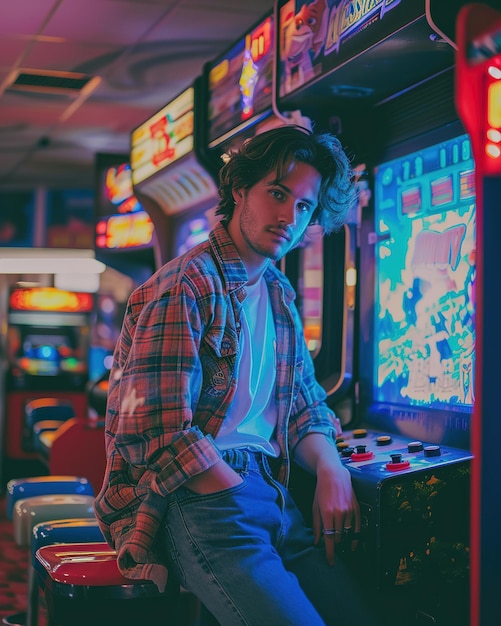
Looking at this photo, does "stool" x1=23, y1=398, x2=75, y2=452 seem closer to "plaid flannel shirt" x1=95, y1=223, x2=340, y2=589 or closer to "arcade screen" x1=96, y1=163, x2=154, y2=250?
"arcade screen" x1=96, y1=163, x2=154, y2=250

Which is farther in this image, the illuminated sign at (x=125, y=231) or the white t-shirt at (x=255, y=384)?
the illuminated sign at (x=125, y=231)

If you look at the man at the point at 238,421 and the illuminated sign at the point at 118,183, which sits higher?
the illuminated sign at the point at 118,183

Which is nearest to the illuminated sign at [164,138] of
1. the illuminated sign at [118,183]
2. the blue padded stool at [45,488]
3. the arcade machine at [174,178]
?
the arcade machine at [174,178]

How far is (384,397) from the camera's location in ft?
7.98

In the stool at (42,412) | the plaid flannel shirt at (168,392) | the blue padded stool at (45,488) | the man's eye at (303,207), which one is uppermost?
the man's eye at (303,207)

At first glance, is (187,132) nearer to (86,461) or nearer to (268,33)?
(268,33)

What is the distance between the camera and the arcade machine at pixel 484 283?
3.91 ft

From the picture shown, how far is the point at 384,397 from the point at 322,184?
753mm

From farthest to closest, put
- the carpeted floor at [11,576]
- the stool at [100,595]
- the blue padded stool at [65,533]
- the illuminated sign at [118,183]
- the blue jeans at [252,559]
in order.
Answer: the illuminated sign at [118,183] < the carpeted floor at [11,576] < the blue padded stool at [65,533] < the stool at [100,595] < the blue jeans at [252,559]

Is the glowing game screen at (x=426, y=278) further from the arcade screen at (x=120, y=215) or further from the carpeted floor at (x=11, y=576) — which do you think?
the arcade screen at (x=120, y=215)

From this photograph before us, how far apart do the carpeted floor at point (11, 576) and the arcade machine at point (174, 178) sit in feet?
5.55

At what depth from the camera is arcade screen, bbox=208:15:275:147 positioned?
2.78 metres

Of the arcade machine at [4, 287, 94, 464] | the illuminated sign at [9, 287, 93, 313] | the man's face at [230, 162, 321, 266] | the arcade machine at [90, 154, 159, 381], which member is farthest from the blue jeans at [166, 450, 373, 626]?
the illuminated sign at [9, 287, 93, 313]

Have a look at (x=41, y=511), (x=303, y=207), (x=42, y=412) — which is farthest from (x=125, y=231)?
(x=303, y=207)
